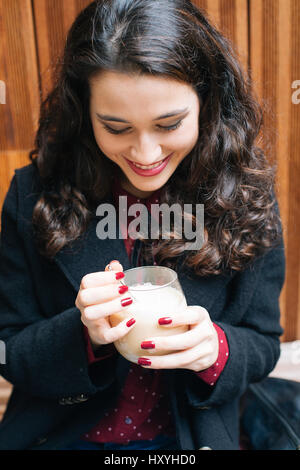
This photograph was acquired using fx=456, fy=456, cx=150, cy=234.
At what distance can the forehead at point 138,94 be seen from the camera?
33.1 inches

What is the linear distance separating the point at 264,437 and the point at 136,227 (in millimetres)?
636

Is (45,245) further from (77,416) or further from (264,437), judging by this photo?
(264,437)

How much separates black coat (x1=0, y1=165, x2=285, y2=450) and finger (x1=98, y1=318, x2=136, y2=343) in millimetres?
280

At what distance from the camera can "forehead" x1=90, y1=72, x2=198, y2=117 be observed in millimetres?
842

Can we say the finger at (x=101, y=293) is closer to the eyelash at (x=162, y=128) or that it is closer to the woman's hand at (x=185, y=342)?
the woman's hand at (x=185, y=342)

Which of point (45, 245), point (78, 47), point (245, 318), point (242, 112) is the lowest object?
point (245, 318)

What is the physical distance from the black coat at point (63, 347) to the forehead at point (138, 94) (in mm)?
333

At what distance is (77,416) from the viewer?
1108mm

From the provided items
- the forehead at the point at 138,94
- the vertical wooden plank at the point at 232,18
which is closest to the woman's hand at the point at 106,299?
the forehead at the point at 138,94

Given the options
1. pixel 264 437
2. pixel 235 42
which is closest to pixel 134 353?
pixel 264 437

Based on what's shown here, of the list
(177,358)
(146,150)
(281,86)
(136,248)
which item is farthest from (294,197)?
(177,358)

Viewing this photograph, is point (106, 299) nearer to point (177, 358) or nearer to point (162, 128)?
point (177, 358)

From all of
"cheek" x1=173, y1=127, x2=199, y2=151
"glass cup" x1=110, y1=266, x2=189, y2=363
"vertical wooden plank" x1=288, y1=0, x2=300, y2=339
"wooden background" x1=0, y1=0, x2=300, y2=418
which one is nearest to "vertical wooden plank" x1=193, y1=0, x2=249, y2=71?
"wooden background" x1=0, y1=0, x2=300, y2=418

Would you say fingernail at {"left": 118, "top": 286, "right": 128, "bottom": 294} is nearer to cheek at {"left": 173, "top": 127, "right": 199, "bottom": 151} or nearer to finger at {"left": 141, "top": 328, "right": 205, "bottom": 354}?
finger at {"left": 141, "top": 328, "right": 205, "bottom": 354}
